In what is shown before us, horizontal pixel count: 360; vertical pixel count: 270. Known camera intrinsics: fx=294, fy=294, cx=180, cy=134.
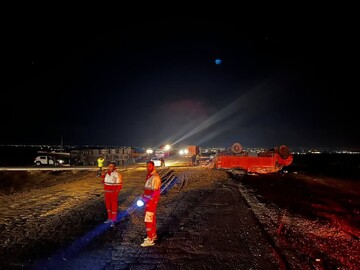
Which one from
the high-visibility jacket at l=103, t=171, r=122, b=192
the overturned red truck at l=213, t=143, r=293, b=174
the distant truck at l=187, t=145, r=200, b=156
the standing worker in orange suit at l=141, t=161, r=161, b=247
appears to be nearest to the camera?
the standing worker in orange suit at l=141, t=161, r=161, b=247

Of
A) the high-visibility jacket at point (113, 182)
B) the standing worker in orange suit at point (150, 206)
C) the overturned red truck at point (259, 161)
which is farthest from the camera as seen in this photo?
the overturned red truck at point (259, 161)

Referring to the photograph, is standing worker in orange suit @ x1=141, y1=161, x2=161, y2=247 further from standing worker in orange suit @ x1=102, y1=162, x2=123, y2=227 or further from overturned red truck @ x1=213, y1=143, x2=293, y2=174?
overturned red truck @ x1=213, y1=143, x2=293, y2=174

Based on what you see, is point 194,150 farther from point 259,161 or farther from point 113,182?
point 113,182

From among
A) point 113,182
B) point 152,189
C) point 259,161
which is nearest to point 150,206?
point 152,189

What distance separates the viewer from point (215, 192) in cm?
1414

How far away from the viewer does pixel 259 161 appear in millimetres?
24500

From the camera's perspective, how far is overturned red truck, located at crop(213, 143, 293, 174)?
Result: 80.4 ft

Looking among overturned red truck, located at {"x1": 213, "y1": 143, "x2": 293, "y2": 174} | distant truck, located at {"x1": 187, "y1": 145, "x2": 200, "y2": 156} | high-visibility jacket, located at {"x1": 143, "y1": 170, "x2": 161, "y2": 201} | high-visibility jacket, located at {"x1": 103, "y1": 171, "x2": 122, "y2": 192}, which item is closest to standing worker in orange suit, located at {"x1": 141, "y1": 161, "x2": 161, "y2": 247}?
high-visibility jacket, located at {"x1": 143, "y1": 170, "x2": 161, "y2": 201}

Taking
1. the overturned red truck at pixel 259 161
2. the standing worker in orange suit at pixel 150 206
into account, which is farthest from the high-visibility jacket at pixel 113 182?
the overturned red truck at pixel 259 161

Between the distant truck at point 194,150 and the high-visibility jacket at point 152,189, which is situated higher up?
the distant truck at point 194,150

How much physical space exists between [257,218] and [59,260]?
591 centimetres

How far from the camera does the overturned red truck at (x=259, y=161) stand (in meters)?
24.5

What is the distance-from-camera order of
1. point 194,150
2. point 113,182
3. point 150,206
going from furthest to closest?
point 194,150 < point 113,182 < point 150,206

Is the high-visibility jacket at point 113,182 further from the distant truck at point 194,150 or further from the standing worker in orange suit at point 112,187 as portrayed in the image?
the distant truck at point 194,150
